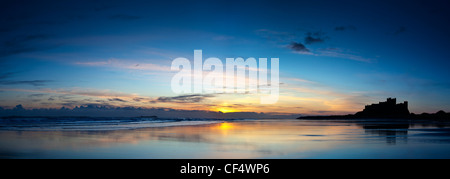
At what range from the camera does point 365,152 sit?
31.5 feet
